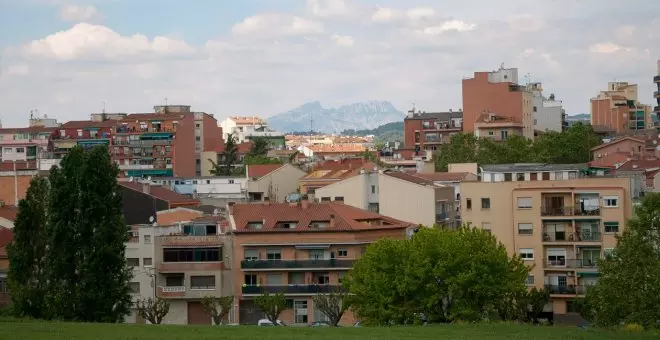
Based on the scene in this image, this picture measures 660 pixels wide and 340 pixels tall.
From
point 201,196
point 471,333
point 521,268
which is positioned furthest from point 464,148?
point 471,333

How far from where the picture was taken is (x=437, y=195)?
3359 inches

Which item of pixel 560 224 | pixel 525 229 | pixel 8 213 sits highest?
pixel 8 213

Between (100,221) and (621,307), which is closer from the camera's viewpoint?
(621,307)

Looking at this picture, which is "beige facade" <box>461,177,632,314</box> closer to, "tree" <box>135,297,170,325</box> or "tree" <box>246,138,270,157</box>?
"tree" <box>135,297,170,325</box>

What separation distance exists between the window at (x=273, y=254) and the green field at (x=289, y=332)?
23.0m

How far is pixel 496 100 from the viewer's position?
6176 inches

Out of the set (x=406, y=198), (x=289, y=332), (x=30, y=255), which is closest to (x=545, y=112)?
(x=406, y=198)

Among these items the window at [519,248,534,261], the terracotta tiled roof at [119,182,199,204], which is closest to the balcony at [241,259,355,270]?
the window at [519,248,534,261]

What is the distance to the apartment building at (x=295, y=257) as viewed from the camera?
68.1 m

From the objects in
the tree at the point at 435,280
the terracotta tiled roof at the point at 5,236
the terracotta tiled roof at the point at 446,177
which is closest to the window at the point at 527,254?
the tree at the point at 435,280

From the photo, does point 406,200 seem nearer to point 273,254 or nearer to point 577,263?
point 273,254

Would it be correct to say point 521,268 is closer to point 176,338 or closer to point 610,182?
point 610,182

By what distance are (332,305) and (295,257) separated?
256 inches

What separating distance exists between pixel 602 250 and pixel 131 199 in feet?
104
